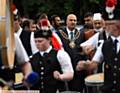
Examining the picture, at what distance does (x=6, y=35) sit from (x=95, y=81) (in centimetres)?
474

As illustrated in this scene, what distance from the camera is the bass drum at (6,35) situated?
15.0 ft

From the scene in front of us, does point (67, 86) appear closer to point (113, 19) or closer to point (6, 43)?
point (113, 19)

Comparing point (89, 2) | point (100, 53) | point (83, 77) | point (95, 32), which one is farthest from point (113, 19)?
point (89, 2)

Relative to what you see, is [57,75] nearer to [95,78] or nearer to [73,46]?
[95,78]

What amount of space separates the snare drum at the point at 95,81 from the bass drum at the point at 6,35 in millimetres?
4343

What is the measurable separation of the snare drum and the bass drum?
4.34 metres

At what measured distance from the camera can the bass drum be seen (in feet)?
15.0

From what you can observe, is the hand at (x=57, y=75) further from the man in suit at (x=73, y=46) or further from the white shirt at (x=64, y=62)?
the man in suit at (x=73, y=46)

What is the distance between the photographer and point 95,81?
30.6 feet

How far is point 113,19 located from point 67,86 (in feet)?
5.06

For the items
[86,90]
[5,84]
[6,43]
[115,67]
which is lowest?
[86,90]

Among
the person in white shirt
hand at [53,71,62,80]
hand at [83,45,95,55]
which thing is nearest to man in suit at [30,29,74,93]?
hand at [53,71,62,80]

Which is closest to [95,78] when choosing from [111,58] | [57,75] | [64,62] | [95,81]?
[95,81]

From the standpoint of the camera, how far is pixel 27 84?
208 inches
